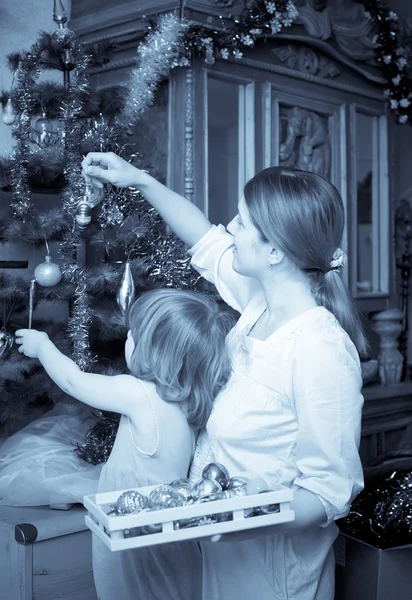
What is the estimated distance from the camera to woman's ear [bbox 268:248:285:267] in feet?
4.87

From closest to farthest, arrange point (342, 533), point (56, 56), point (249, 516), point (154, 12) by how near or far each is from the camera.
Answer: point (249, 516) → point (342, 533) → point (56, 56) → point (154, 12)

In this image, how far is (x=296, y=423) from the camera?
1.45 metres

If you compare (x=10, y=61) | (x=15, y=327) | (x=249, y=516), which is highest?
(x=10, y=61)

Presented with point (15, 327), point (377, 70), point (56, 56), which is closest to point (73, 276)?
point (15, 327)

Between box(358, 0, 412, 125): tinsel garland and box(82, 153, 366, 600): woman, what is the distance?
2146mm

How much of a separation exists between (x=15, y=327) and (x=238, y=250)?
41.3 inches

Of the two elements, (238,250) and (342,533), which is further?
(342,533)

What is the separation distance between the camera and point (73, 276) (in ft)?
7.16

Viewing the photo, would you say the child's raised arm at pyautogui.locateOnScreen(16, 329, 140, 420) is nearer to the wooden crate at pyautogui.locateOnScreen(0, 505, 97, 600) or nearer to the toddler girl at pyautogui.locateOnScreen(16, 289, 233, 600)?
the toddler girl at pyautogui.locateOnScreen(16, 289, 233, 600)

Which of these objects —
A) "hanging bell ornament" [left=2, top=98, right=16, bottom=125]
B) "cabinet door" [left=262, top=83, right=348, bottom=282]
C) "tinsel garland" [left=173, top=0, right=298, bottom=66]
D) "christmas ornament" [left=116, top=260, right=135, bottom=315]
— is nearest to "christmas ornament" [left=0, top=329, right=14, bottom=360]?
"christmas ornament" [left=116, top=260, right=135, bottom=315]

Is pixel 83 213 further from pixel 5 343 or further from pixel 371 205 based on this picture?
pixel 371 205

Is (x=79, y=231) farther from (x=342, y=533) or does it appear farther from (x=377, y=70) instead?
(x=377, y=70)

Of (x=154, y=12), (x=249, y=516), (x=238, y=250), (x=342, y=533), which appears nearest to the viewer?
(x=249, y=516)

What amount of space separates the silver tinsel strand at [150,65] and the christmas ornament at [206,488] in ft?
4.63
